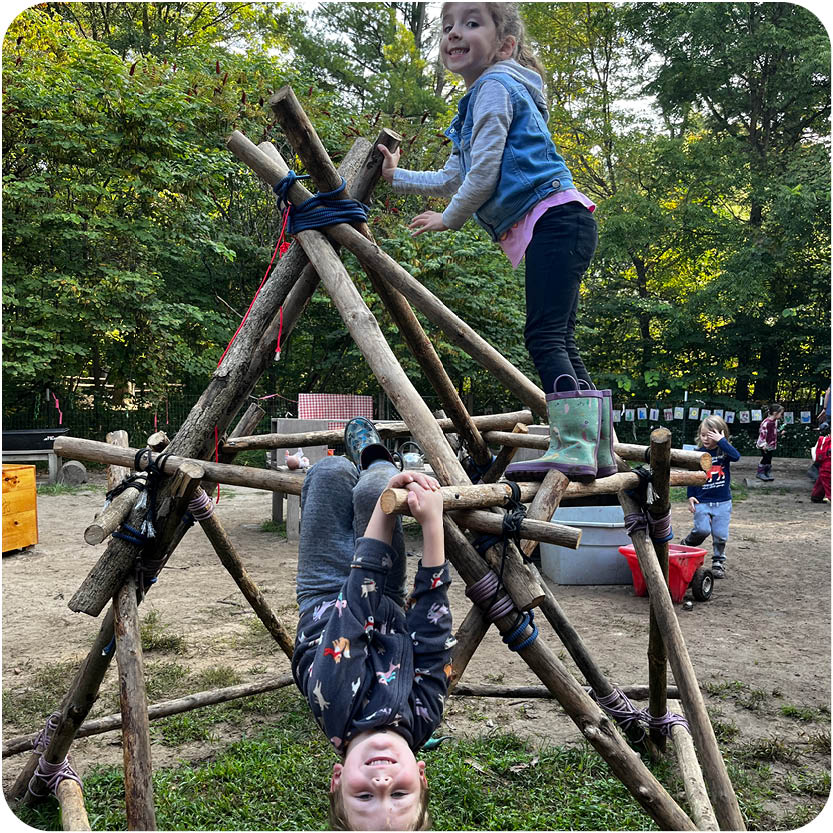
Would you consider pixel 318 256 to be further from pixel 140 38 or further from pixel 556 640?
pixel 140 38

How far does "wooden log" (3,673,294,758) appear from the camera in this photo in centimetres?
349

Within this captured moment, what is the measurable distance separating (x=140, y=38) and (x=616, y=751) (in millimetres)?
18503

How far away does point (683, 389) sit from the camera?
17266 mm

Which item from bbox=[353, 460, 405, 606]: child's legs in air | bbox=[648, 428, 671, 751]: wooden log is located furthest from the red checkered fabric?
bbox=[353, 460, 405, 606]: child's legs in air

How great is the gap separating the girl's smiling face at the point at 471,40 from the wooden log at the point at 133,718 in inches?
87.4

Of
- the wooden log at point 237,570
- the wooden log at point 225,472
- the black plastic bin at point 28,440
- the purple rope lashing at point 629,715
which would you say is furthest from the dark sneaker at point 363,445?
the black plastic bin at point 28,440

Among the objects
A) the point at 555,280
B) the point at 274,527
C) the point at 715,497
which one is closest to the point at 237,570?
the point at 555,280

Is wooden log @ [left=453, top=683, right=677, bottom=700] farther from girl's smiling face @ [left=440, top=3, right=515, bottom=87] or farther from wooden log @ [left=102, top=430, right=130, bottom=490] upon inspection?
girl's smiling face @ [left=440, top=3, right=515, bottom=87]

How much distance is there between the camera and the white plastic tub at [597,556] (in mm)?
6727

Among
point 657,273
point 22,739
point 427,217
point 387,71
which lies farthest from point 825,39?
point 22,739

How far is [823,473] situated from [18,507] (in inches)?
410

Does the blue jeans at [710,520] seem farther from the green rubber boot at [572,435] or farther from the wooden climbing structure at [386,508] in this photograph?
the green rubber boot at [572,435]

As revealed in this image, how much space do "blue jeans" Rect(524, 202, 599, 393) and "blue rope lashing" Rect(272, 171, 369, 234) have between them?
2.53 feet

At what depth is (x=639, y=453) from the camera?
11.3 feet
